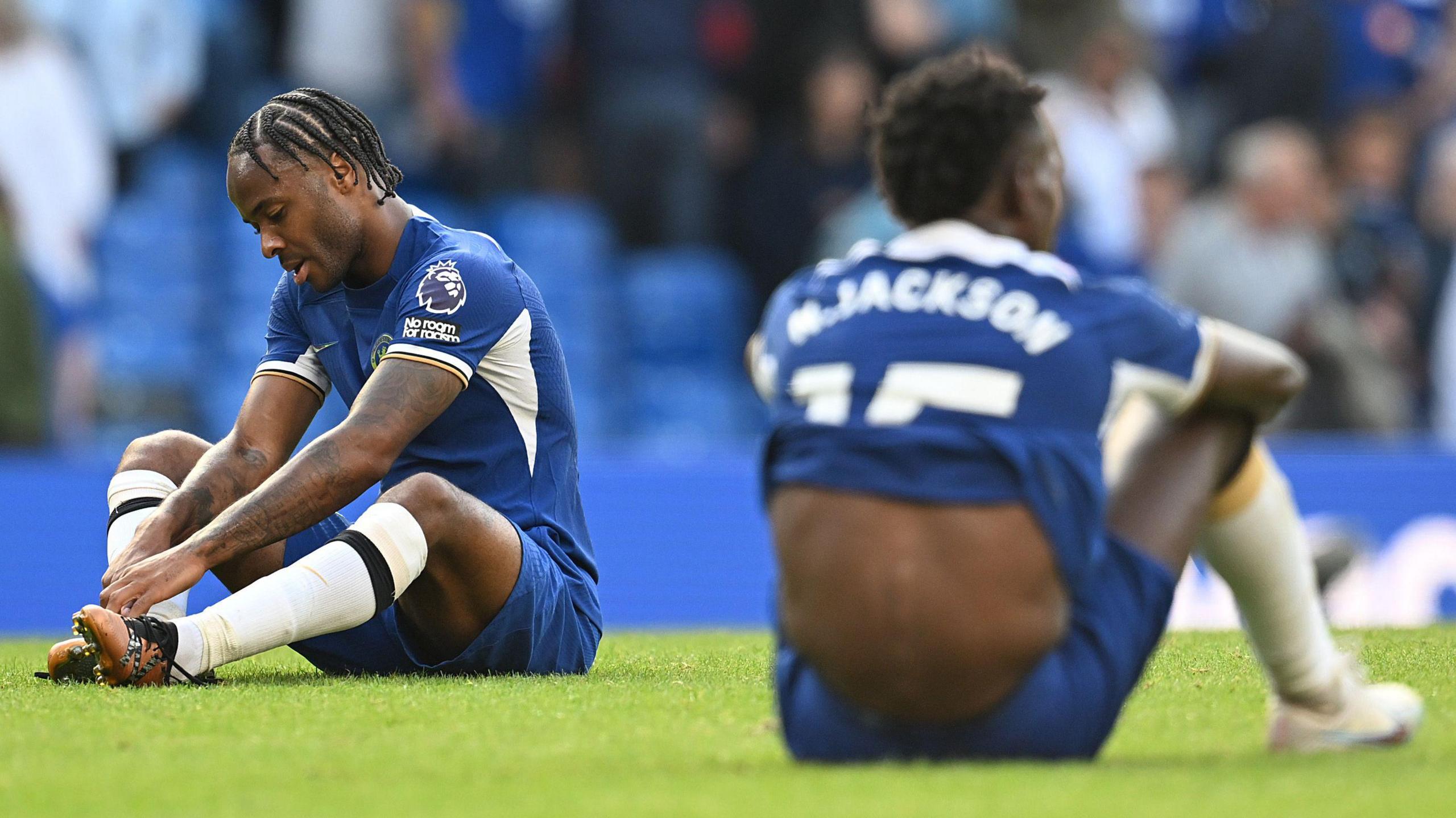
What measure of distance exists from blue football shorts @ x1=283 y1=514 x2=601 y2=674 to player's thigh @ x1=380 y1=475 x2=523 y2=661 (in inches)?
1.6

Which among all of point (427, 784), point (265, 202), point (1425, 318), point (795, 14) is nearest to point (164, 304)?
point (795, 14)

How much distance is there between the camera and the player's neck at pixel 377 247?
4867 mm

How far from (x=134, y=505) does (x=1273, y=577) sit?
3005 millimetres

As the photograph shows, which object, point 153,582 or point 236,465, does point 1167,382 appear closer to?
point 153,582

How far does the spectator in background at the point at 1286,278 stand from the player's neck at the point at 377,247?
6.81 m

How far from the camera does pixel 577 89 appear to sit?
11898mm

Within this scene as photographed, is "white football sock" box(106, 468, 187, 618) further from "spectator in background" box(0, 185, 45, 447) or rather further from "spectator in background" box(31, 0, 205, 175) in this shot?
"spectator in background" box(31, 0, 205, 175)

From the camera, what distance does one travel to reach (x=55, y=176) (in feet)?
35.3

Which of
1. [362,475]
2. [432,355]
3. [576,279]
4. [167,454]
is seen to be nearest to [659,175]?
[576,279]

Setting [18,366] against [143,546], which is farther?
[18,366]

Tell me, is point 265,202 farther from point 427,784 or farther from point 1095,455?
point 1095,455

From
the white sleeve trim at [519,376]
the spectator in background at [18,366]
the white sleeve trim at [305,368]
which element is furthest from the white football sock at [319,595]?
the spectator in background at [18,366]

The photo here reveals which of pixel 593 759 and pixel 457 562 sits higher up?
pixel 457 562

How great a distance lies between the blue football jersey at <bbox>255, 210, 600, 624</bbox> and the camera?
184 inches
